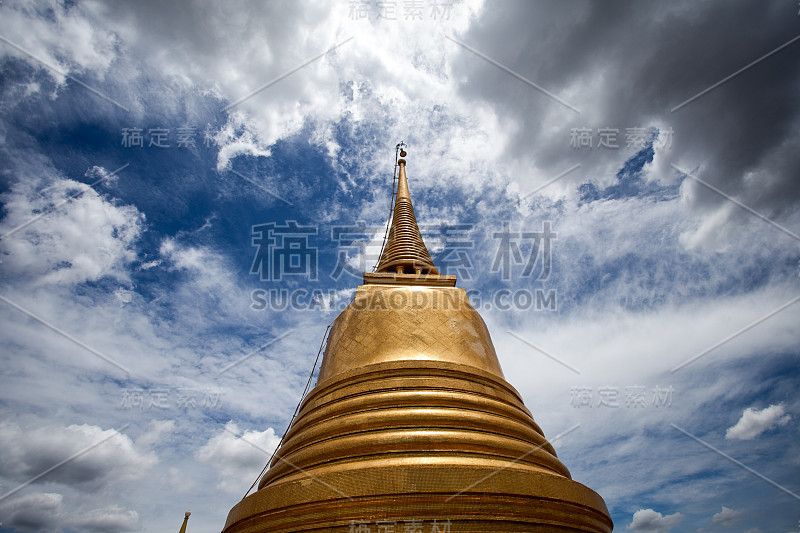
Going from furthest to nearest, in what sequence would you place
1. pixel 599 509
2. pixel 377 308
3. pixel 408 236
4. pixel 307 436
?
pixel 408 236, pixel 377 308, pixel 307 436, pixel 599 509

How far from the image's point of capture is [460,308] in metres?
9.50

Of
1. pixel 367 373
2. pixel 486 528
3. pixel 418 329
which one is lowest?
pixel 486 528

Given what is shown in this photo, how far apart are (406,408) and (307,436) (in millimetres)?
1710

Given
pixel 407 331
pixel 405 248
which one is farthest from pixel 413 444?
pixel 405 248

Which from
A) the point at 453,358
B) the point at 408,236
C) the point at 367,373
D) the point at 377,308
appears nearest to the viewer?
the point at 367,373

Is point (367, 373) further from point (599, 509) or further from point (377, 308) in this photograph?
point (599, 509)

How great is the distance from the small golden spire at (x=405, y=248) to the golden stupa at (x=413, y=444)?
221 centimetres

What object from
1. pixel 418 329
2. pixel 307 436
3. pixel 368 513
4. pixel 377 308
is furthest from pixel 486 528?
pixel 377 308

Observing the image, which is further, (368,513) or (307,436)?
(307,436)

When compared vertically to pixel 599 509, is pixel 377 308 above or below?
above

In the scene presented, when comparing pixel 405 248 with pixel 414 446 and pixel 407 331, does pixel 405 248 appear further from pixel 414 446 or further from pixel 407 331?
pixel 414 446

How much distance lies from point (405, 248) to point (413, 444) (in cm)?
708

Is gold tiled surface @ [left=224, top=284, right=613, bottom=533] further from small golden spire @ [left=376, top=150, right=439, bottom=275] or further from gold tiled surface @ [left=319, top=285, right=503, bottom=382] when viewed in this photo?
small golden spire @ [left=376, top=150, right=439, bottom=275]

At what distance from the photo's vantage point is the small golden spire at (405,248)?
11.9m
